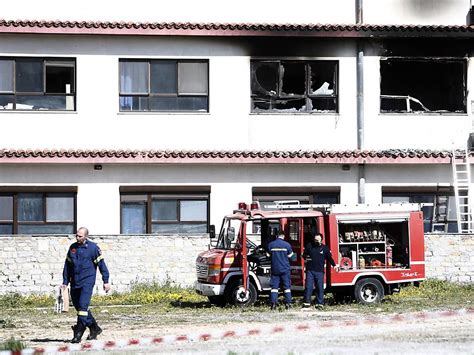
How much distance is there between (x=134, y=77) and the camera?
117 ft

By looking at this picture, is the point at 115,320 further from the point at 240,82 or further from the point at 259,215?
the point at 240,82

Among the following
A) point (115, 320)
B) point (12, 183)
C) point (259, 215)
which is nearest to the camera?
point (115, 320)

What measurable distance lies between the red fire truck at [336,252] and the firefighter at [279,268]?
32.0 inches

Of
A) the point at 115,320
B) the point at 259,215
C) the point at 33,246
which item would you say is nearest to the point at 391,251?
the point at 259,215

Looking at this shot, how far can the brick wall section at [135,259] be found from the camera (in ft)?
106

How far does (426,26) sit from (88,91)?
32.9 feet

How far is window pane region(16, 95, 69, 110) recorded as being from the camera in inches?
1390

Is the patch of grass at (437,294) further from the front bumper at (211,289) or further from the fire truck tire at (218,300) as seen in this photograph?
the front bumper at (211,289)

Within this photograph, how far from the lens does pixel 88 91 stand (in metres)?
35.3

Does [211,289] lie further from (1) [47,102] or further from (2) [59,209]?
(1) [47,102]

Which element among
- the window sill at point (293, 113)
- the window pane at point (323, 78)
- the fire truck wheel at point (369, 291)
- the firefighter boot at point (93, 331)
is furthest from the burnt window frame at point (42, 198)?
the firefighter boot at point (93, 331)

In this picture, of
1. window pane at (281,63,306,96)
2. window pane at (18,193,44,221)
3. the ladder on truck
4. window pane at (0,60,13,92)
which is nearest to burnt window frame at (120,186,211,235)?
window pane at (18,193,44,221)

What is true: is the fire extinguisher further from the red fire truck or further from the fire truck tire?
the fire truck tire

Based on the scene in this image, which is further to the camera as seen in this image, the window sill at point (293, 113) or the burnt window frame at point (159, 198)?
the window sill at point (293, 113)
